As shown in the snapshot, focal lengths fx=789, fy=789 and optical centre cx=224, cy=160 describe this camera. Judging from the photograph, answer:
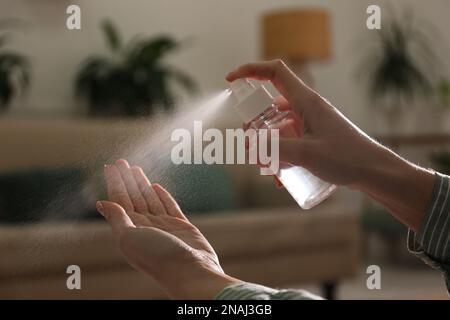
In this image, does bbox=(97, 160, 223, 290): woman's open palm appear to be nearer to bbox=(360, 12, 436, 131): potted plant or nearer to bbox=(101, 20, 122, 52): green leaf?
bbox=(101, 20, 122, 52): green leaf

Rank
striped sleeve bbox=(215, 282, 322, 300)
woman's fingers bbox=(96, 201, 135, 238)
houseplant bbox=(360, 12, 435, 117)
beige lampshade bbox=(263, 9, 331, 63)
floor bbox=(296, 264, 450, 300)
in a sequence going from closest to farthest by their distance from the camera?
1. striped sleeve bbox=(215, 282, 322, 300)
2. woman's fingers bbox=(96, 201, 135, 238)
3. floor bbox=(296, 264, 450, 300)
4. beige lampshade bbox=(263, 9, 331, 63)
5. houseplant bbox=(360, 12, 435, 117)

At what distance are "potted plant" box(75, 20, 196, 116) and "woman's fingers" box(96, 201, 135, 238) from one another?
5.73ft

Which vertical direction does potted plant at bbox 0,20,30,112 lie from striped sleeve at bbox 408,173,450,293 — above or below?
above

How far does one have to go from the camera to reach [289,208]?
6.79 ft

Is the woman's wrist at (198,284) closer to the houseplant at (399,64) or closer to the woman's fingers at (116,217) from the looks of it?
the woman's fingers at (116,217)

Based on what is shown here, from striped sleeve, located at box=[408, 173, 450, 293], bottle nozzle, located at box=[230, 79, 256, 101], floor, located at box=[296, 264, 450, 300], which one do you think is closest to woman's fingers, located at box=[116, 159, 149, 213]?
bottle nozzle, located at box=[230, 79, 256, 101]

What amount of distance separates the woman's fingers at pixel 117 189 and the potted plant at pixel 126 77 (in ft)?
5.57

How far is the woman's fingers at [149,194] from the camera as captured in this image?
59 centimetres

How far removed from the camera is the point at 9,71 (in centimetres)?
218

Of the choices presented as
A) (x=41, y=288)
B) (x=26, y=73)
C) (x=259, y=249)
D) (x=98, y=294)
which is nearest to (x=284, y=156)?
(x=41, y=288)

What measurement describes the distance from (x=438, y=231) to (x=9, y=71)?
1.79 m

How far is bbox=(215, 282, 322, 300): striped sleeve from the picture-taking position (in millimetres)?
414

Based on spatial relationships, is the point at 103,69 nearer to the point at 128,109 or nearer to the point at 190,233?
the point at 128,109

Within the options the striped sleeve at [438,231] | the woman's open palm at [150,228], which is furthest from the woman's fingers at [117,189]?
the striped sleeve at [438,231]
